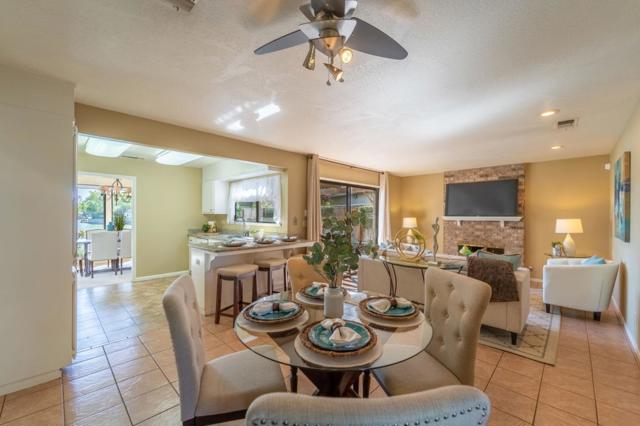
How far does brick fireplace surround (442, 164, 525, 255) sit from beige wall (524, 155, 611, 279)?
0.18 meters

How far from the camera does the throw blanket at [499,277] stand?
9.18ft

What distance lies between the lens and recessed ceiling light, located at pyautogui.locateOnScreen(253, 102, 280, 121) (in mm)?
2857

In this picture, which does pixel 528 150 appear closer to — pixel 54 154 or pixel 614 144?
pixel 614 144

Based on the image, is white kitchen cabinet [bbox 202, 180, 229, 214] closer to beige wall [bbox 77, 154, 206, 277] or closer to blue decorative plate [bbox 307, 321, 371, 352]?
beige wall [bbox 77, 154, 206, 277]

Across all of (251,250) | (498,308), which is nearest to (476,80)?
(498,308)

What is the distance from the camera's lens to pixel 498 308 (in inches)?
115

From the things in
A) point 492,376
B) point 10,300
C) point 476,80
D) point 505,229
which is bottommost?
point 492,376

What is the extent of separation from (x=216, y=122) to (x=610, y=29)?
352 cm

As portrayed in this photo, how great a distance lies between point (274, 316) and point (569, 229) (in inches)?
228

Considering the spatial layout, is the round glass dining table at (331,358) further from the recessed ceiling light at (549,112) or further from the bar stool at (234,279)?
the recessed ceiling light at (549,112)

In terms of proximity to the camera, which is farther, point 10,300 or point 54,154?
point 54,154

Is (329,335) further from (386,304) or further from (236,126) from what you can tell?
(236,126)

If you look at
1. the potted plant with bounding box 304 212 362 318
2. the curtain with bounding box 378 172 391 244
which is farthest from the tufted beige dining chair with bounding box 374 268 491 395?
the curtain with bounding box 378 172 391 244

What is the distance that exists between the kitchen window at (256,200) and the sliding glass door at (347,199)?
1023 mm
